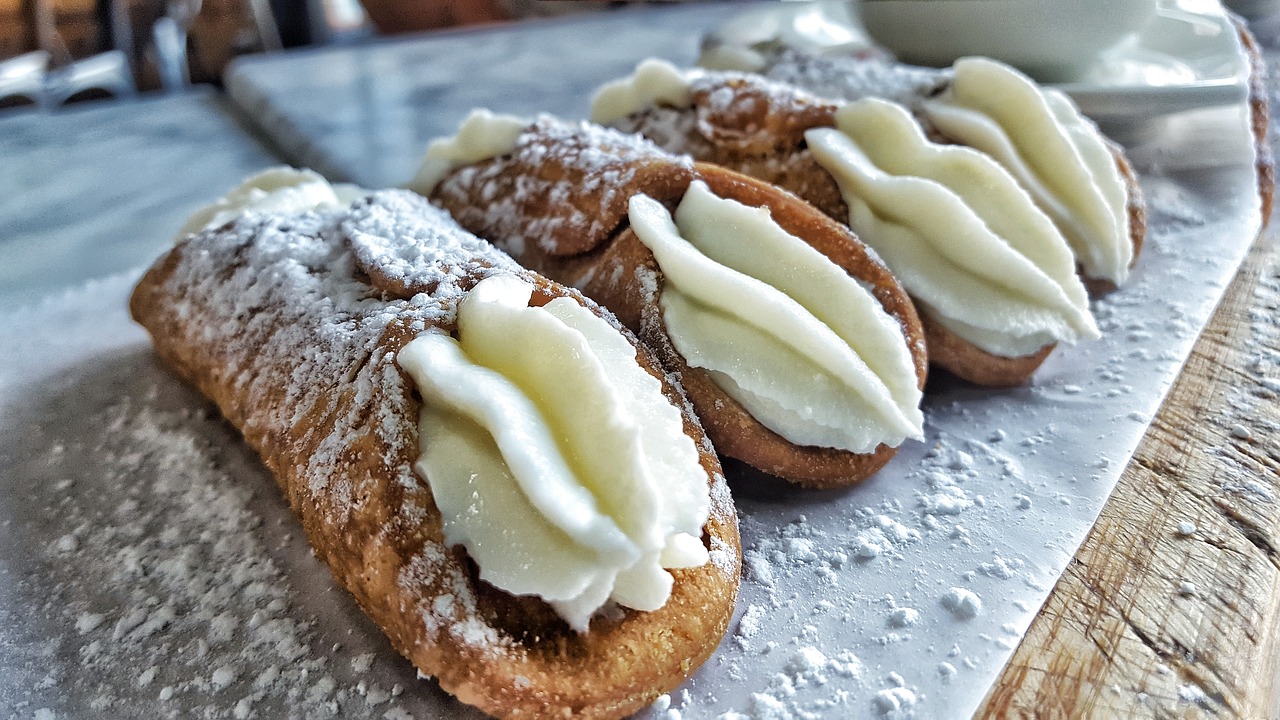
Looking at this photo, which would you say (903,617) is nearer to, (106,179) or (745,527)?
(745,527)

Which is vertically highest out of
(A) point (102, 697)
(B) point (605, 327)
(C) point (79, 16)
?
(B) point (605, 327)

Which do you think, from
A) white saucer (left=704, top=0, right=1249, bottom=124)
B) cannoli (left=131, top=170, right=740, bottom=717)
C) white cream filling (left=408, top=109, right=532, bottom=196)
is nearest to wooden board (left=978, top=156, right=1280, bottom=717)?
cannoli (left=131, top=170, right=740, bottom=717)

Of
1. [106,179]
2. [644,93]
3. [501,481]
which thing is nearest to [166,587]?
[501,481]

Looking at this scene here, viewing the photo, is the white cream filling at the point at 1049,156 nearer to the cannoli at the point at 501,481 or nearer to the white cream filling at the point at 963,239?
the white cream filling at the point at 963,239

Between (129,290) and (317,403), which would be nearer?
(317,403)

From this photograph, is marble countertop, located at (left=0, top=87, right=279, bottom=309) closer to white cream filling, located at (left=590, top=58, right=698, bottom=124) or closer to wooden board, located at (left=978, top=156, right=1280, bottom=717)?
white cream filling, located at (left=590, top=58, right=698, bottom=124)

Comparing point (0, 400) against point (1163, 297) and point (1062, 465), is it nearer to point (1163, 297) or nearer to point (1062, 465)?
point (1062, 465)

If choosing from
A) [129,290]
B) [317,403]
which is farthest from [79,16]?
[317,403]
